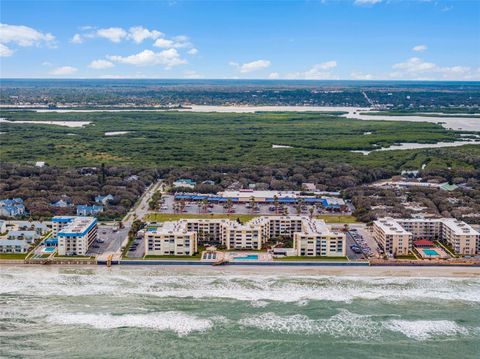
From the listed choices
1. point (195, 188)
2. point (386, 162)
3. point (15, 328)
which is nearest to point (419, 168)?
point (386, 162)

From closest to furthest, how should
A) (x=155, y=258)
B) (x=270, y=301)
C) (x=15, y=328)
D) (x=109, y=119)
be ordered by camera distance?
(x=15, y=328) < (x=270, y=301) < (x=155, y=258) < (x=109, y=119)

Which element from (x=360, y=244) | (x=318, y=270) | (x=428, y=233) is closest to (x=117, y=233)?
(x=318, y=270)

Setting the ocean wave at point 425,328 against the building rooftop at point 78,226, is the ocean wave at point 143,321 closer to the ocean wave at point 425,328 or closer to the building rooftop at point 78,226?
the ocean wave at point 425,328

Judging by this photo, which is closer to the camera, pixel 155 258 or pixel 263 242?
pixel 155 258

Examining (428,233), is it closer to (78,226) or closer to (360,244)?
(360,244)

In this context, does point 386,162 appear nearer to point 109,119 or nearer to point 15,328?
point 15,328

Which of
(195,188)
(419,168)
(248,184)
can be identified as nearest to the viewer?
(195,188)
